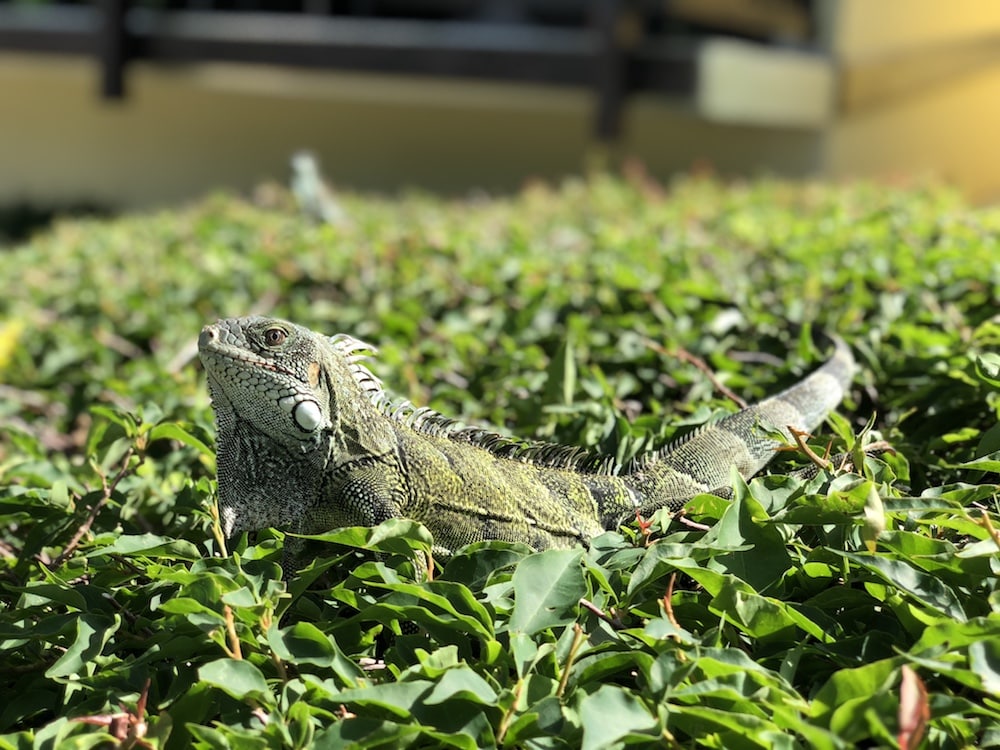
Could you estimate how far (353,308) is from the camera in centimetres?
484

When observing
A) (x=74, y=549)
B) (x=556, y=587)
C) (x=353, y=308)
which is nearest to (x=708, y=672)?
(x=556, y=587)

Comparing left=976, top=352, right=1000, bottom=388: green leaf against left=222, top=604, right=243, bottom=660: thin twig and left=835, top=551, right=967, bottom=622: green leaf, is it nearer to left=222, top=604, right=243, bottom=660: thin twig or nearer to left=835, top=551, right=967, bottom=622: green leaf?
left=835, top=551, right=967, bottom=622: green leaf

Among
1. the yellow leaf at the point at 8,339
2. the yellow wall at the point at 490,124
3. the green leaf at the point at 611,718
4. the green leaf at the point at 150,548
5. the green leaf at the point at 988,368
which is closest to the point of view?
the green leaf at the point at 611,718

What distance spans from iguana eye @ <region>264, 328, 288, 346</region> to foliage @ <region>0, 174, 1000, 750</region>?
1.18 ft

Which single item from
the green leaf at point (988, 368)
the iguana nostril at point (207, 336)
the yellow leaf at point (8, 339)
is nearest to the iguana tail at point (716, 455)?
the green leaf at point (988, 368)

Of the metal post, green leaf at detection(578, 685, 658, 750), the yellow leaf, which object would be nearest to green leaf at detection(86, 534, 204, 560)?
green leaf at detection(578, 685, 658, 750)

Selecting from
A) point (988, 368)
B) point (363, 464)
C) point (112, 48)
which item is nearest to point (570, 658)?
point (363, 464)

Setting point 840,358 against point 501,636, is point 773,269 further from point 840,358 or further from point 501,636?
point 501,636

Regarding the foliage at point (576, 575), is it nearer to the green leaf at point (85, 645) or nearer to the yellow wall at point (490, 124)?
the green leaf at point (85, 645)

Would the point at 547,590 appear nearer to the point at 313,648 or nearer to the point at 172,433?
the point at 313,648

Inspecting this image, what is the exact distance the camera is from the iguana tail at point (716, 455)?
2.54 metres

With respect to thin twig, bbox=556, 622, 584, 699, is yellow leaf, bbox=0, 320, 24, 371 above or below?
below

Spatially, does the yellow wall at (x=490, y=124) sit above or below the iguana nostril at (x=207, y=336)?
below

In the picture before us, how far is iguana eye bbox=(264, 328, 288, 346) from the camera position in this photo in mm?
2299
